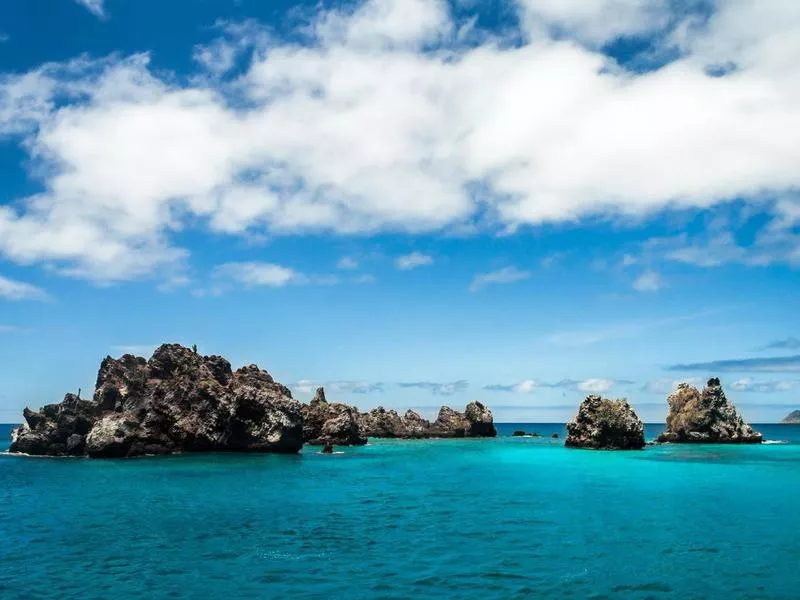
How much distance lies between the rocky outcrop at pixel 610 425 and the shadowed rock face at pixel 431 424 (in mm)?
66557

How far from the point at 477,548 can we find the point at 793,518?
23.4 metres

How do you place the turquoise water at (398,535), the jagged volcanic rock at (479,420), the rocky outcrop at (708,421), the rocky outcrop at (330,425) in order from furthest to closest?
the jagged volcanic rock at (479,420), the rocky outcrop at (708,421), the rocky outcrop at (330,425), the turquoise water at (398,535)

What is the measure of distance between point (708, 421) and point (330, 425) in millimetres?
82480

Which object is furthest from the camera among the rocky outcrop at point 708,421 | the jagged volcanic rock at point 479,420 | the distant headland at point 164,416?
the jagged volcanic rock at point 479,420

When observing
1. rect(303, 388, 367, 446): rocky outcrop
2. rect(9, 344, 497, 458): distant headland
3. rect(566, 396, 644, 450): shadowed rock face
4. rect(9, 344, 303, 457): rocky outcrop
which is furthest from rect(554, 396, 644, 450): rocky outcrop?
rect(9, 344, 303, 457): rocky outcrop

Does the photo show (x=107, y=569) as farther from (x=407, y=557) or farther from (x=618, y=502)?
(x=618, y=502)

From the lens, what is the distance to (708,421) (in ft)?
445

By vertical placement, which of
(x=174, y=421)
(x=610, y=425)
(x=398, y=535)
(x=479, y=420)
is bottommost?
(x=398, y=535)

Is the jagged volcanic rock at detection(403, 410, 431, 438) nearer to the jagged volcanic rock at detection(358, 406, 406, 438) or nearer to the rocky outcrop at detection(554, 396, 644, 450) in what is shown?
the jagged volcanic rock at detection(358, 406, 406, 438)

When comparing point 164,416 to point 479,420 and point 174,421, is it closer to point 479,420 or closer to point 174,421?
point 174,421

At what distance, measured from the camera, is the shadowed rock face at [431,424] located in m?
172

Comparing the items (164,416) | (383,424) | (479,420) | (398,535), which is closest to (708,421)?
(479,420)

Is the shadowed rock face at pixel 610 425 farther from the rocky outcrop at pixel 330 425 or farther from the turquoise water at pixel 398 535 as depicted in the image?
the rocky outcrop at pixel 330 425

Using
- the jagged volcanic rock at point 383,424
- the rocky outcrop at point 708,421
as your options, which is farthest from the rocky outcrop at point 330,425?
the rocky outcrop at point 708,421
